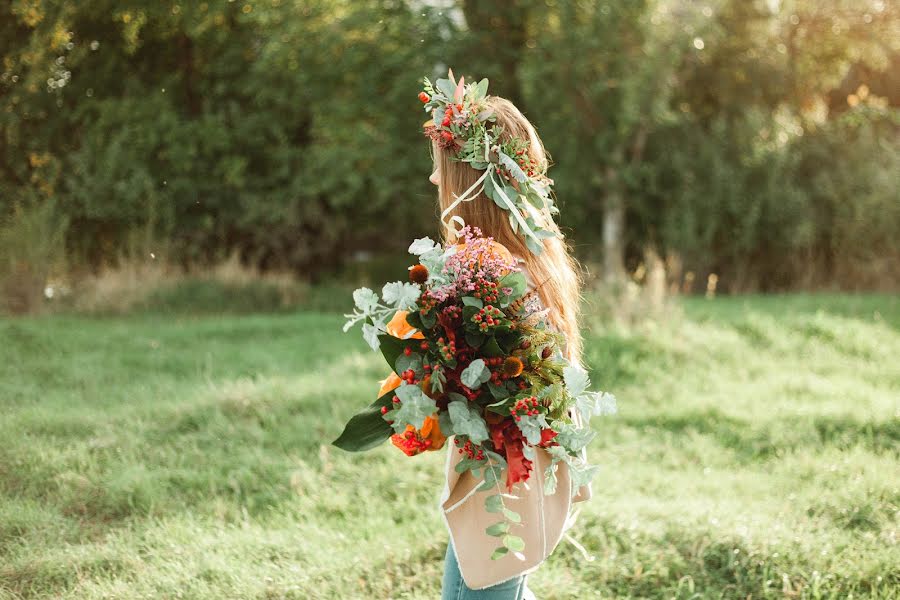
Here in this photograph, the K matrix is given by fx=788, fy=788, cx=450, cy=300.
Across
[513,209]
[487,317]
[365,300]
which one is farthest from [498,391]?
[513,209]

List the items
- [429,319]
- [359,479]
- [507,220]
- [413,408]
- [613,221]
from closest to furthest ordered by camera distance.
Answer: [413,408]
[429,319]
[507,220]
[359,479]
[613,221]

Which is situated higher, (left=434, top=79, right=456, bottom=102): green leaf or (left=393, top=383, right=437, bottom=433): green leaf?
(left=434, top=79, right=456, bottom=102): green leaf

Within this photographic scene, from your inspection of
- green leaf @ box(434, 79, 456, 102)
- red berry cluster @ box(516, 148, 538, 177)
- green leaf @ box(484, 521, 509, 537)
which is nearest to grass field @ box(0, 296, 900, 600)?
green leaf @ box(484, 521, 509, 537)

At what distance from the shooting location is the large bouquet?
7.26 ft

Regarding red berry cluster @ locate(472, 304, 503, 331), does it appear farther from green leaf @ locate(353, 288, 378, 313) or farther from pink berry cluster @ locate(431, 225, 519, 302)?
green leaf @ locate(353, 288, 378, 313)

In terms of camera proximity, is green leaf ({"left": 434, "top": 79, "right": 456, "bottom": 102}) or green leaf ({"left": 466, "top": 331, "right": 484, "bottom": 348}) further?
green leaf ({"left": 434, "top": 79, "right": 456, "bottom": 102})

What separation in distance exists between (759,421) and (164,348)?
17.6 ft

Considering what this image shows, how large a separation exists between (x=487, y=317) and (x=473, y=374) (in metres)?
0.17

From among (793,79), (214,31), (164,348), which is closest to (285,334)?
(164,348)

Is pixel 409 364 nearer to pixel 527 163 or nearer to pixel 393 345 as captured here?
pixel 393 345

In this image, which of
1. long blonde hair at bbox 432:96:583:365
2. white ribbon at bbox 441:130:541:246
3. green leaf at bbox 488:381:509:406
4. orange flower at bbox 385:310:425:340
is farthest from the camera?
long blonde hair at bbox 432:96:583:365

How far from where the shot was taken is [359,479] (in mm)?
4766

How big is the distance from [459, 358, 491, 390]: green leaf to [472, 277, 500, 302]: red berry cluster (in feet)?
0.59

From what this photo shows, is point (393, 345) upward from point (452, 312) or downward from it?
downward
